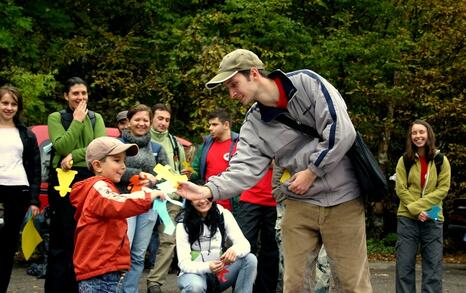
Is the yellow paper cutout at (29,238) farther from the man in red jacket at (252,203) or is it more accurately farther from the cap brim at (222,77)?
the cap brim at (222,77)

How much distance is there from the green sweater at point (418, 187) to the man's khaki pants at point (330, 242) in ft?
11.8

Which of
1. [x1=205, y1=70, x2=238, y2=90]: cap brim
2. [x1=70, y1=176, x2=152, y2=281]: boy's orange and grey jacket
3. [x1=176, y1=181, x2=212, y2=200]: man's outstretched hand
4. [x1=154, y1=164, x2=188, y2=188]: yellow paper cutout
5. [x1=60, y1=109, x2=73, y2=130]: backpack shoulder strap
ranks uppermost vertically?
[x1=205, y1=70, x2=238, y2=90]: cap brim

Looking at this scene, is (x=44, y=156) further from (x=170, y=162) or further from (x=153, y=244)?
(x=170, y=162)

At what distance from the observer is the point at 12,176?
28.1ft

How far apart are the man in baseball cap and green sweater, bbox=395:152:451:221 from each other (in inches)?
142

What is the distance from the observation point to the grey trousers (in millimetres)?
9477

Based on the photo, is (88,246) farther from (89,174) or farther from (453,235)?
(453,235)

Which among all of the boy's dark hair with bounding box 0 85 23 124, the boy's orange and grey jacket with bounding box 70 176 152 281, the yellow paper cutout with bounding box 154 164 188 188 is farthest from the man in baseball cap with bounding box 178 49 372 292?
the boy's dark hair with bounding box 0 85 23 124

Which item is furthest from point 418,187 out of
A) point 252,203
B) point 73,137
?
point 73,137

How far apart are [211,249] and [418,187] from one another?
2746 millimetres

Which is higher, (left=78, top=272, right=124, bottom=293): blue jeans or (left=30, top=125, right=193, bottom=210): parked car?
(left=30, top=125, right=193, bottom=210): parked car

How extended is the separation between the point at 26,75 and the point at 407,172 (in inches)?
336

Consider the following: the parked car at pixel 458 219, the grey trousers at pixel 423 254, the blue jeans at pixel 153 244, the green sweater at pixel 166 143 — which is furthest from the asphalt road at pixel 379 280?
the grey trousers at pixel 423 254

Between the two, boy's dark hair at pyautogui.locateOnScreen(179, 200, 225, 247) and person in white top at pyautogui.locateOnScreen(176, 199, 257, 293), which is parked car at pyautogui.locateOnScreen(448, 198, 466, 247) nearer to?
person in white top at pyautogui.locateOnScreen(176, 199, 257, 293)
